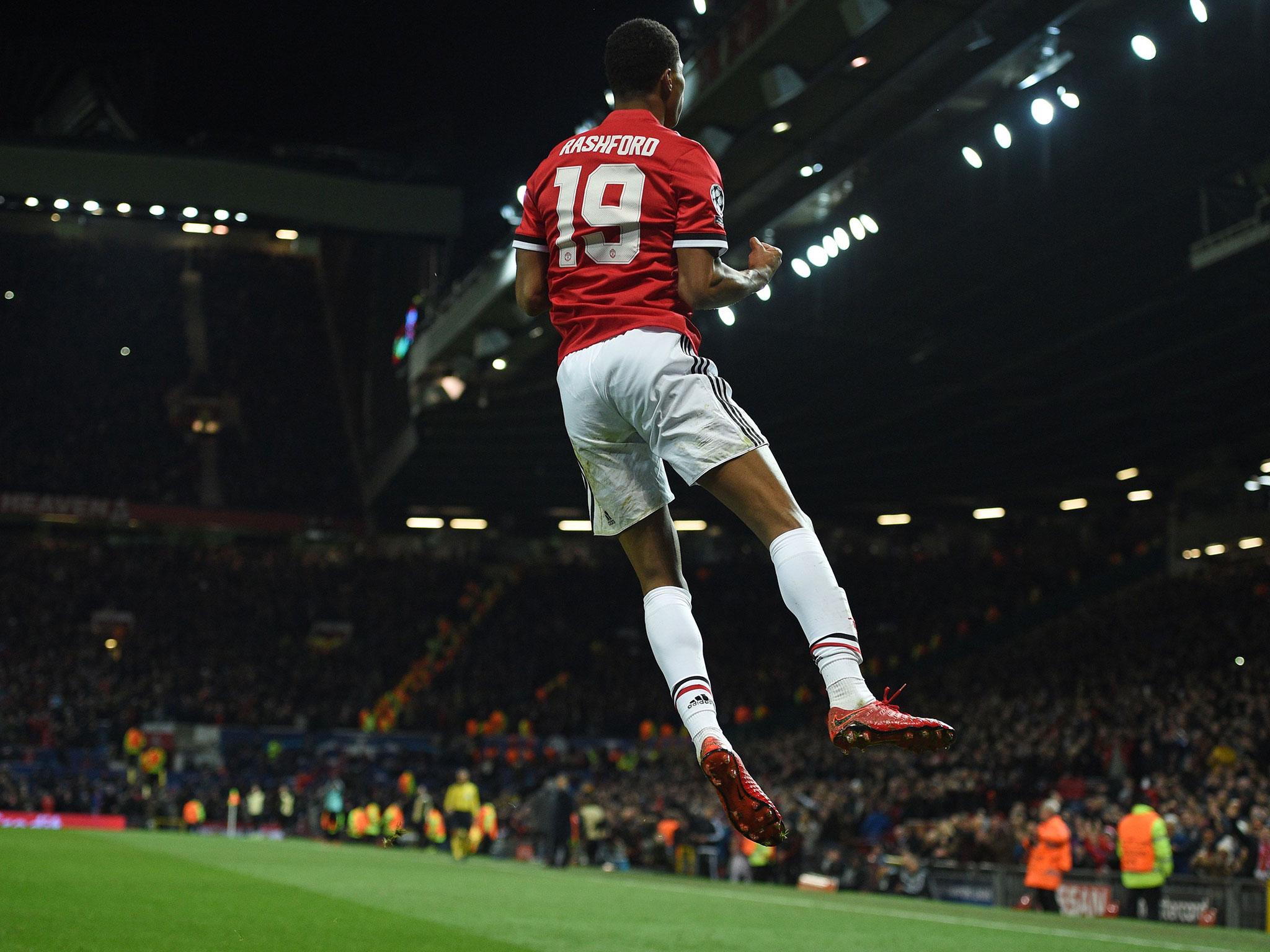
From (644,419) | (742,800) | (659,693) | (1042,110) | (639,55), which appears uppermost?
(1042,110)

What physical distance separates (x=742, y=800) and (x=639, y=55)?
7.37 feet

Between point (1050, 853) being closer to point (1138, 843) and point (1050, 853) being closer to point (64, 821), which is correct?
point (1138, 843)

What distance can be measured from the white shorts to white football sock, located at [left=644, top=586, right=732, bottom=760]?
0.27 metres

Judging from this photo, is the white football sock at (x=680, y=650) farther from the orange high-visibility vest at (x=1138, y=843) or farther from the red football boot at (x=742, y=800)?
the orange high-visibility vest at (x=1138, y=843)

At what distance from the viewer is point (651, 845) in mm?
25406

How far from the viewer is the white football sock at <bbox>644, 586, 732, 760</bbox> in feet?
13.8

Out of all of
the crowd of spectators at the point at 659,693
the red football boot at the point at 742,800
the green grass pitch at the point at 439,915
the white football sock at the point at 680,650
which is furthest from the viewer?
the crowd of spectators at the point at 659,693

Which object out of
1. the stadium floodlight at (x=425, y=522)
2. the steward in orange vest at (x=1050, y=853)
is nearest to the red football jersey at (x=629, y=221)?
the steward in orange vest at (x=1050, y=853)

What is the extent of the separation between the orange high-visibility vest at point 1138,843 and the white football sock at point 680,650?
478 inches

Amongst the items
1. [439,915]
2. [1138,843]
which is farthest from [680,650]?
[1138,843]

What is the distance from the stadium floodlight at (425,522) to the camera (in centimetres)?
4659

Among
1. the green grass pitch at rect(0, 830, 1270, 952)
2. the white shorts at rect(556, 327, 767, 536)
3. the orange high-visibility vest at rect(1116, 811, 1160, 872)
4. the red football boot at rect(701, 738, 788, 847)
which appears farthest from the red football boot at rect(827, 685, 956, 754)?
the orange high-visibility vest at rect(1116, 811, 1160, 872)

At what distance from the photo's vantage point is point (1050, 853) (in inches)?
640

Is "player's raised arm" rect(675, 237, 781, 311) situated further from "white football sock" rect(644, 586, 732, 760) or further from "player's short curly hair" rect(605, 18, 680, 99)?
"white football sock" rect(644, 586, 732, 760)
